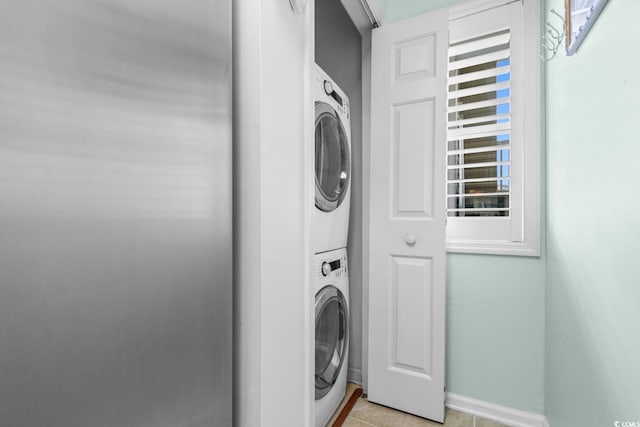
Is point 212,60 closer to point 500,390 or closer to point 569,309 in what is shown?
point 569,309

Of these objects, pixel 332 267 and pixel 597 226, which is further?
pixel 332 267

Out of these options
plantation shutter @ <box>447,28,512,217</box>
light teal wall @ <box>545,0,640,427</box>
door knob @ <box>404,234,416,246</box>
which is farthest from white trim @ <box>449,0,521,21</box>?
door knob @ <box>404,234,416,246</box>

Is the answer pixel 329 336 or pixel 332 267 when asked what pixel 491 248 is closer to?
pixel 332 267

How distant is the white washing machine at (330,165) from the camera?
4.25 ft

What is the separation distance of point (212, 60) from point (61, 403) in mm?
602

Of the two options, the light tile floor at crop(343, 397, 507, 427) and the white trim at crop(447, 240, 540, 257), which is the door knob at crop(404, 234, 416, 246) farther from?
the light tile floor at crop(343, 397, 507, 427)

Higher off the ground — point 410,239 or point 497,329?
point 410,239

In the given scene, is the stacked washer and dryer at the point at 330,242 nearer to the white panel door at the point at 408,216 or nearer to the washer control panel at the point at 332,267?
the washer control panel at the point at 332,267

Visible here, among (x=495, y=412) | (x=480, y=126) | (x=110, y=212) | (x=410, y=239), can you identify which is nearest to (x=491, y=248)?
(x=410, y=239)

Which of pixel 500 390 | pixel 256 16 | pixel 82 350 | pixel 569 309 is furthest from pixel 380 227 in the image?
pixel 82 350

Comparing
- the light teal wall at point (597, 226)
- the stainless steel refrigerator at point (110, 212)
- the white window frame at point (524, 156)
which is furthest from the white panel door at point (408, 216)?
the stainless steel refrigerator at point (110, 212)

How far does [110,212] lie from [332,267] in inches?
43.4

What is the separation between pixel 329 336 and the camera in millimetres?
1430

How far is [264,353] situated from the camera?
71cm
